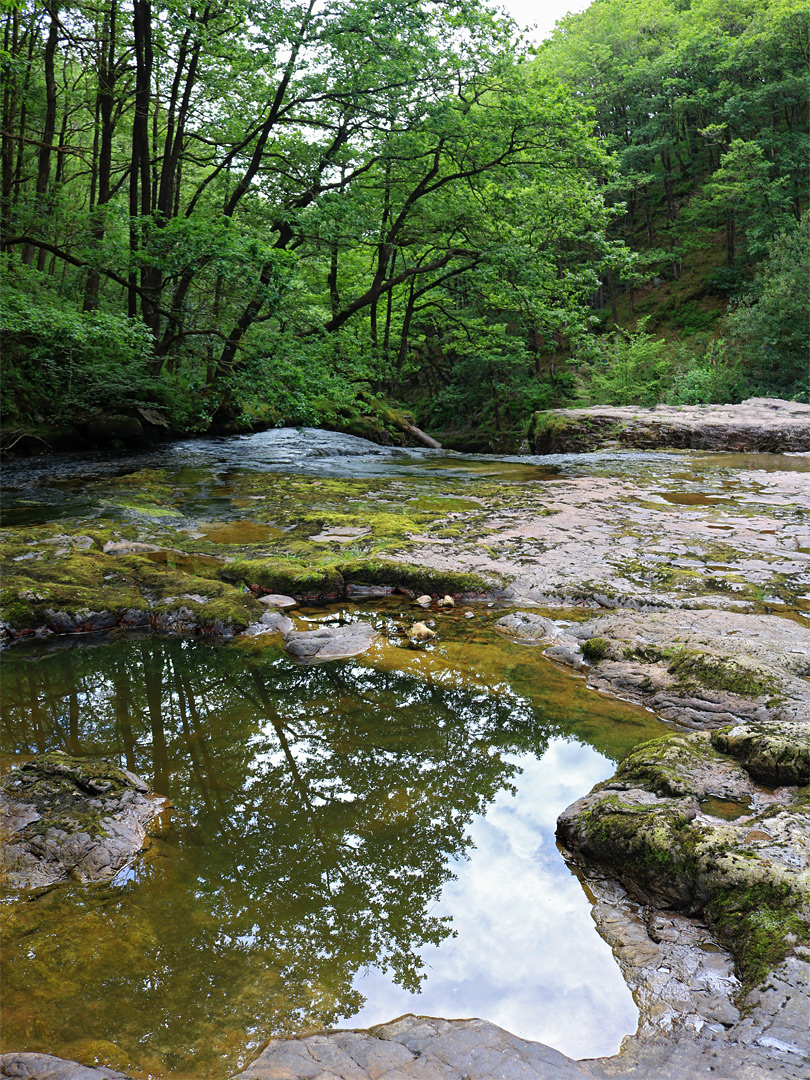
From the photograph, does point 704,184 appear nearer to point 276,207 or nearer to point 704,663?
point 276,207

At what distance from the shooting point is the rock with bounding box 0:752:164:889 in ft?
7.88

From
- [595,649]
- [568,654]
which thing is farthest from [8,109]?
[595,649]

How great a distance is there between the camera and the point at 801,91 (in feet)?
89.7

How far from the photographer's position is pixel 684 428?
16.5m

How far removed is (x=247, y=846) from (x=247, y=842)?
26 millimetres

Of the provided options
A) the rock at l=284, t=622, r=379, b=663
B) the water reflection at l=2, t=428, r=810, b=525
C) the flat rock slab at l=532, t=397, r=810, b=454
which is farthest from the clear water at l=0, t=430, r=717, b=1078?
the flat rock slab at l=532, t=397, r=810, b=454

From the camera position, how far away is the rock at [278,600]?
549 cm

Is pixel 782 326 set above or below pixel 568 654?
above

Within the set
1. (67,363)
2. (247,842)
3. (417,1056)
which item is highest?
(67,363)

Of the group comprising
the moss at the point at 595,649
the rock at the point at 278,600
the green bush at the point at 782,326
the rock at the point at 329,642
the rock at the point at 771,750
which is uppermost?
the green bush at the point at 782,326

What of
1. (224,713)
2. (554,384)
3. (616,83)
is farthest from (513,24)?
(616,83)

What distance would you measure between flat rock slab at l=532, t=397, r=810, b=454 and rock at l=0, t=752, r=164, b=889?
1610cm

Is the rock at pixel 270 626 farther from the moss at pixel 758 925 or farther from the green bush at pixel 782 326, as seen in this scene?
the green bush at pixel 782 326

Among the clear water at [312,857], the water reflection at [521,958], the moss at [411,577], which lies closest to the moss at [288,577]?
the moss at [411,577]
